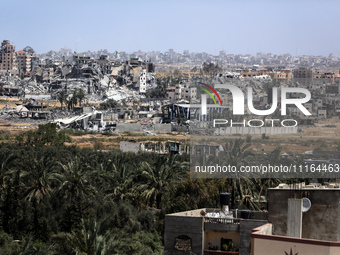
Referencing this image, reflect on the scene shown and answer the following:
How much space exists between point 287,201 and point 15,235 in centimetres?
2255

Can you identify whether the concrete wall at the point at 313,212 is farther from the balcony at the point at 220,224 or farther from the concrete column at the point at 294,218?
the balcony at the point at 220,224

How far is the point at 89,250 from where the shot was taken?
83.2ft

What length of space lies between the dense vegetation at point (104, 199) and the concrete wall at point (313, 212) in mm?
12037

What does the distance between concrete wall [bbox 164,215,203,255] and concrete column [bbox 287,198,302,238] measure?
9165 mm

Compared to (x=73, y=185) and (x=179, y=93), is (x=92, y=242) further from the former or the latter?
(x=179, y=93)

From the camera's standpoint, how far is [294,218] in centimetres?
1672

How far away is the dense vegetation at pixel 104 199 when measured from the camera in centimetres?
3384

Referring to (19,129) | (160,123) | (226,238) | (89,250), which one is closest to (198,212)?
(226,238)

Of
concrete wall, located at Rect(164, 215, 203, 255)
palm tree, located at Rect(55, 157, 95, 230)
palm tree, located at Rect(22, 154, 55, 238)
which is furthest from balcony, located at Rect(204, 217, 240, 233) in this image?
palm tree, located at Rect(22, 154, 55, 238)

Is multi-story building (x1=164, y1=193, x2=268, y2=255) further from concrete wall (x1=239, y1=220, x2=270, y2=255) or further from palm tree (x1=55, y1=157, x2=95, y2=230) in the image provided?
palm tree (x1=55, y1=157, x2=95, y2=230)

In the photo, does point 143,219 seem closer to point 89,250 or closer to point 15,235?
point 15,235

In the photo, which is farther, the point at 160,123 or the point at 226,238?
the point at 160,123

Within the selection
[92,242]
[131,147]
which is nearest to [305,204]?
[92,242]

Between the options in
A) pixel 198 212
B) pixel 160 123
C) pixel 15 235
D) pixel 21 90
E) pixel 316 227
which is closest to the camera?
pixel 316 227
